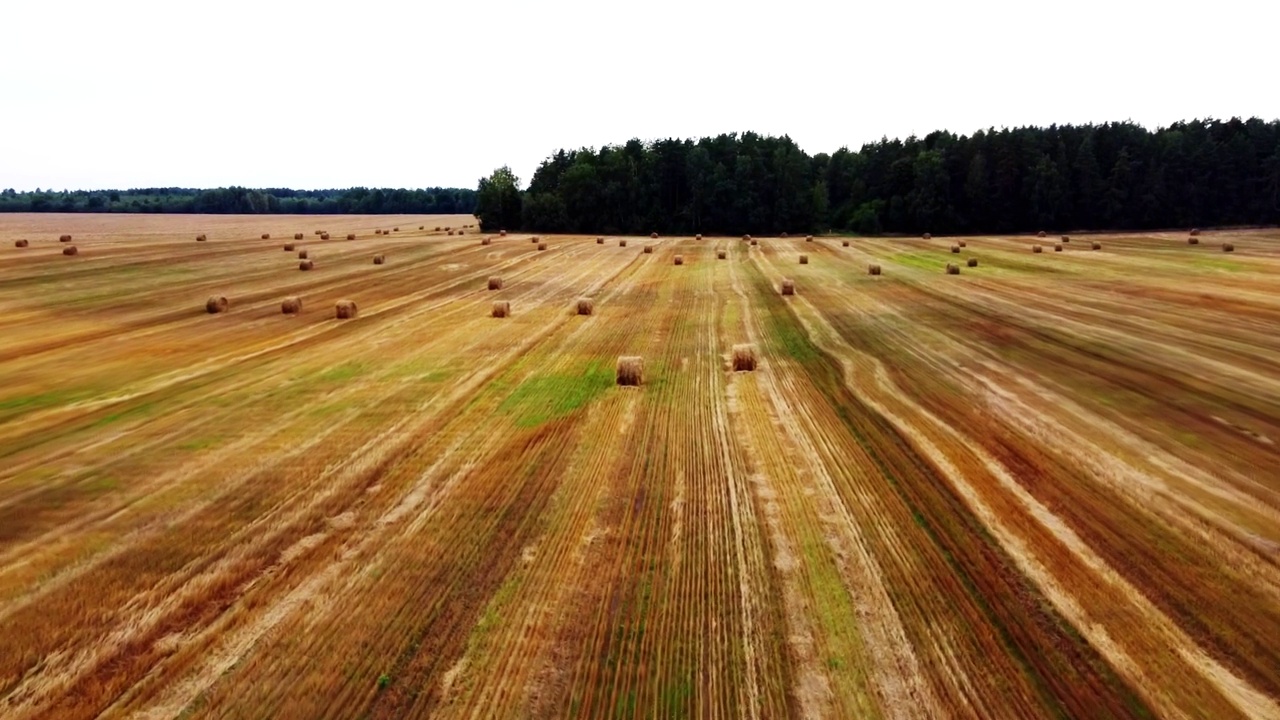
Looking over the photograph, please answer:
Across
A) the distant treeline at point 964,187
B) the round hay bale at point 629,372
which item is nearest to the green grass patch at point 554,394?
the round hay bale at point 629,372

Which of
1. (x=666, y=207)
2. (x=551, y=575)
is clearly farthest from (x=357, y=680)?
(x=666, y=207)

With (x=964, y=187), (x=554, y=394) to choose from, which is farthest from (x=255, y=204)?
(x=554, y=394)

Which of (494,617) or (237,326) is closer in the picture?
(494,617)

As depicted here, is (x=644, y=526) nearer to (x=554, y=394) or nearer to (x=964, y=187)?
(x=554, y=394)

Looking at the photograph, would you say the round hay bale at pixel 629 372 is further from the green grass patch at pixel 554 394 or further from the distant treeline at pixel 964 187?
the distant treeline at pixel 964 187

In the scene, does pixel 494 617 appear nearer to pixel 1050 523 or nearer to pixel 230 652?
pixel 230 652
